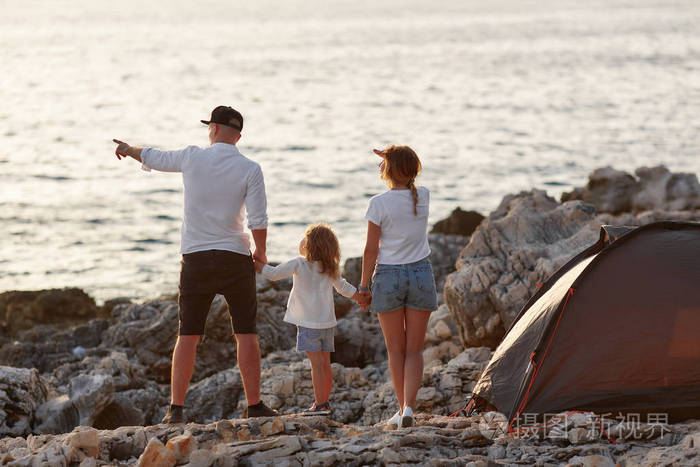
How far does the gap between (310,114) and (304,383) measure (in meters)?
40.9

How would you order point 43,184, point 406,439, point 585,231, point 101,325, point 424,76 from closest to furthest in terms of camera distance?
point 406,439, point 585,231, point 101,325, point 43,184, point 424,76

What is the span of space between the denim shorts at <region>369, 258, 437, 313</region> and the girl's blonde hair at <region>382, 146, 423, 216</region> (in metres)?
0.52

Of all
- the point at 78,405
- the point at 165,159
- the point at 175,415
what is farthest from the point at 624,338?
the point at 78,405

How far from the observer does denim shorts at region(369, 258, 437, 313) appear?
27.0 feet

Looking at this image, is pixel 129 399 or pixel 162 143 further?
pixel 162 143

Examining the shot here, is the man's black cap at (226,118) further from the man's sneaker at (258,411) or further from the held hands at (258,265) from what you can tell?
the man's sneaker at (258,411)

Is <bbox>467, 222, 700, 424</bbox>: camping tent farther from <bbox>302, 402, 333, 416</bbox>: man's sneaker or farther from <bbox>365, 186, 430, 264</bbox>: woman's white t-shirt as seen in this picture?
<bbox>302, 402, 333, 416</bbox>: man's sneaker

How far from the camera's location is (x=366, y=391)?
1140cm

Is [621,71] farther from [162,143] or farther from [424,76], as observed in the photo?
[162,143]

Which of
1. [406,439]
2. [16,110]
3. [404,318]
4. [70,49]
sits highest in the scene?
[70,49]

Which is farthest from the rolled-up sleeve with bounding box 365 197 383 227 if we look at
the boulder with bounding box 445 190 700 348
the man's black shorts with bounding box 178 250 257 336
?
the boulder with bounding box 445 190 700 348

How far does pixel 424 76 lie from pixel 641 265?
5673cm

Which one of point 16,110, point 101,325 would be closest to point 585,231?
point 101,325

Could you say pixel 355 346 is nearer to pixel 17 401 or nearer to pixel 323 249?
pixel 17 401
